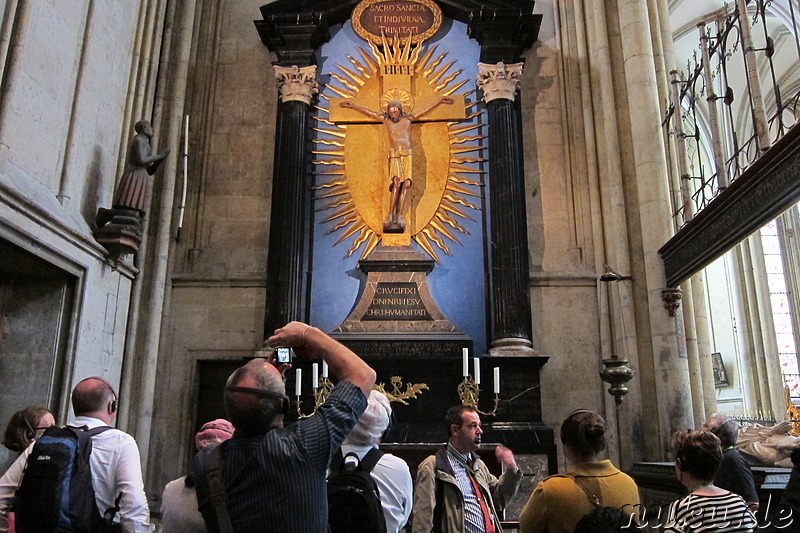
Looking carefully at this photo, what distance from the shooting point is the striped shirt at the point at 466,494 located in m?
3.02

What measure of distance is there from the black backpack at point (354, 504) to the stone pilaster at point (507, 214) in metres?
5.59

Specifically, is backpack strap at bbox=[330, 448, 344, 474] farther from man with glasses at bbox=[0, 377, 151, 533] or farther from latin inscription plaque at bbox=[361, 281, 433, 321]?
latin inscription plaque at bbox=[361, 281, 433, 321]

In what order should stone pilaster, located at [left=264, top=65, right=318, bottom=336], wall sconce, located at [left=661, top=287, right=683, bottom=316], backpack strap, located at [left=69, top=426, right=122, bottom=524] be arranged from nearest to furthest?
1. backpack strap, located at [left=69, top=426, right=122, bottom=524]
2. wall sconce, located at [left=661, top=287, right=683, bottom=316]
3. stone pilaster, located at [left=264, top=65, right=318, bottom=336]

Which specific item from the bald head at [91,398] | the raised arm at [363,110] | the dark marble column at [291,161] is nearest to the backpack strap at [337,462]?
the bald head at [91,398]

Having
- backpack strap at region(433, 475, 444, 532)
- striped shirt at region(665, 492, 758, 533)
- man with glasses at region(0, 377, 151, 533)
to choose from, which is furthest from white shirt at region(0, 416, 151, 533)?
striped shirt at region(665, 492, 758, 533)

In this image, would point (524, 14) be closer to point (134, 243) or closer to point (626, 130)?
point (626, 130)

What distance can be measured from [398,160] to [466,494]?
581 cm

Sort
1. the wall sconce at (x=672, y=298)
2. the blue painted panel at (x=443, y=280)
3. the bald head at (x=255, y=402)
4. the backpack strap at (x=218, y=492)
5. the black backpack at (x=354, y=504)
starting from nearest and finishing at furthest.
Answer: the backpack strap at (x=218, y=492)
the bald head at (x=255, y=402)
the black backpack at (x=354, y=504)
the wall sconce at (x=672, y=298)
the blue painted panel at (x=443, y=280)

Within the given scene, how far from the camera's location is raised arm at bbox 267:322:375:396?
6.22 ft

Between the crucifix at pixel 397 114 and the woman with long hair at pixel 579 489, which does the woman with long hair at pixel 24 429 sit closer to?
the woman with long hair at pixel 579 489

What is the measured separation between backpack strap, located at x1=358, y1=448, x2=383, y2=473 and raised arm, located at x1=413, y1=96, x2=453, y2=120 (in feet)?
22.6

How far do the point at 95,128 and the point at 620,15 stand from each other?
20.2ft

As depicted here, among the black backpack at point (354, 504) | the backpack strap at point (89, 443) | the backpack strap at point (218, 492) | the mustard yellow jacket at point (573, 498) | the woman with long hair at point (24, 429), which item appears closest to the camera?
the backpack strap at point (218, 492)

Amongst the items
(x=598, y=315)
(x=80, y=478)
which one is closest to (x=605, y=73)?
(x=598, y=315)
